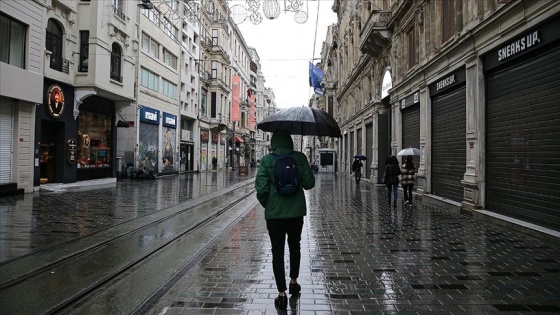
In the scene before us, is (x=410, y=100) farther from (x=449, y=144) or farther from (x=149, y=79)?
(x=149, y=79)

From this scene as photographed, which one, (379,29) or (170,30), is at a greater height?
(170,30)

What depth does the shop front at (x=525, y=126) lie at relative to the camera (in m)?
8.23

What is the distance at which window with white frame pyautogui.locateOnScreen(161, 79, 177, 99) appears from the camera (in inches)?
1375

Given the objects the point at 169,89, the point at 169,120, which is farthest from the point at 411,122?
the point at 169,89

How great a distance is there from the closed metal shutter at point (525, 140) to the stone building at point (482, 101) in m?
0.02

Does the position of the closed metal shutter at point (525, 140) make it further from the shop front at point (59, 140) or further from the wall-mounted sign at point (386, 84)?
the shop front at point (59, 140)

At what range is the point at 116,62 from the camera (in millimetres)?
23531

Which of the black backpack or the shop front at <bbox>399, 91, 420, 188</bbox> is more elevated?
the shop front at <bbox>399, 91, 420, 188</bbox>

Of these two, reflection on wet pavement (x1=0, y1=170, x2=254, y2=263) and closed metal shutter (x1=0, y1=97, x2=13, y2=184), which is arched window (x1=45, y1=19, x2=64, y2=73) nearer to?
closed metal shutter (x1=0, y1=97, x2=13, y2=184)

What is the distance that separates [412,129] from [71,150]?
1648 centimetres

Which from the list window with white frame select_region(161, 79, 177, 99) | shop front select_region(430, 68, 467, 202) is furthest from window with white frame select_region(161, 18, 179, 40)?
shop front select_region(430, 68, 467, 202)

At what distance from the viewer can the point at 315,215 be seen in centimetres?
1191

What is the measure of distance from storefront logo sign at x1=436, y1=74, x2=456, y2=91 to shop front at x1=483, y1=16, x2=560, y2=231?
2.08 meters

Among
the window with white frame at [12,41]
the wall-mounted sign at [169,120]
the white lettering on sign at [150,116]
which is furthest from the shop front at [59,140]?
the wall-mounted sign at [169,120]
